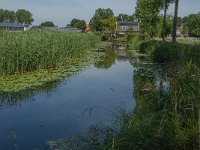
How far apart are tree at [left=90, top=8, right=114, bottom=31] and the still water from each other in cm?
8185

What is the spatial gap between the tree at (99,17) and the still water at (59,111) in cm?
8185

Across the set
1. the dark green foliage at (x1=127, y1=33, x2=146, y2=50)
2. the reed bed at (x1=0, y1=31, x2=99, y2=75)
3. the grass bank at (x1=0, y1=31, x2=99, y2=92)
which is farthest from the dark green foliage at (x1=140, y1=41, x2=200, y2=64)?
the dark green foliage at (x1=127, y1=33, x2=146, y2=50)

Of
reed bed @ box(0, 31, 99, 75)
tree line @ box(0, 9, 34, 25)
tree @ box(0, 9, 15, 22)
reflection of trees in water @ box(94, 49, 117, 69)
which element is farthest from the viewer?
tree line @ box(0, 9, 34, 25)

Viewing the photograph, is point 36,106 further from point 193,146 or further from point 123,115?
point 193,146

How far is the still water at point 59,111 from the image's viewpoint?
865cm

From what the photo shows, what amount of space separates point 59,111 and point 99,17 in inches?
3682

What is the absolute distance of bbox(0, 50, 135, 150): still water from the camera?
8650mm

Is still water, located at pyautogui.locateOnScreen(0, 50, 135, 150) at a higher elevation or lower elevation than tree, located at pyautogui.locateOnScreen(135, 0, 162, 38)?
lower

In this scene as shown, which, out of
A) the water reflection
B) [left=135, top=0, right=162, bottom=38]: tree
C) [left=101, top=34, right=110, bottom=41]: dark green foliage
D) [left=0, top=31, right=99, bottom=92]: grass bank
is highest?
[left=135, top=0, right=162, bottom=38]: tree

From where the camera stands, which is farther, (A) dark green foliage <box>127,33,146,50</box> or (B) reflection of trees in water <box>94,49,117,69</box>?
(A) dark green foliage <box>127,33,146,50</box>

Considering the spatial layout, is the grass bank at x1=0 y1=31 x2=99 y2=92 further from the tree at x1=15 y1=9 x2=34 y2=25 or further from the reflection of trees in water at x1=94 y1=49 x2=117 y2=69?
the tree at x1=15 y1=9 x2=34 y2=25

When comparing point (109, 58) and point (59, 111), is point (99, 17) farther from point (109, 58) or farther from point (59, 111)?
point (59, 111)

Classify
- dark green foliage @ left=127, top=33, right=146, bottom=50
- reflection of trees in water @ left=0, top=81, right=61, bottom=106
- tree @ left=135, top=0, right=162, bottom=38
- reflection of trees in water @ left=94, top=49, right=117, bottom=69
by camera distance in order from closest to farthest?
reflection of trees in water @ left=0, top=81, right=61, bottom=106
reflection of trees in water @ left=94, top=49, right=117, bottom=69
dark green foliage @ left=127, top=33, right=146, bottom=50
tree @ left=135, top=0, right=162, bottom=38

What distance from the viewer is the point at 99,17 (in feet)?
339
